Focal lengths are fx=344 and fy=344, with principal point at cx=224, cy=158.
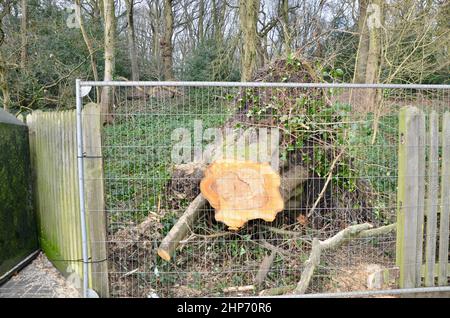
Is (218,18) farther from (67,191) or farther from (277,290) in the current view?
(277,290)

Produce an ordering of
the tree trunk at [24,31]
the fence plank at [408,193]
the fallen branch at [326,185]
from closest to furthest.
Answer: the fence plank at [408,193] < the fallen branch at [326,185] < the tree trunk at [24,31]

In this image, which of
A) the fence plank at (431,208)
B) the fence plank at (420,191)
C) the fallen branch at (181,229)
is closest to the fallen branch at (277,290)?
the fallen branch at (181,229)

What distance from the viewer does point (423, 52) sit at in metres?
7.53

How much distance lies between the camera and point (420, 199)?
135 inches

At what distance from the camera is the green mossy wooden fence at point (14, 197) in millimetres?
3833

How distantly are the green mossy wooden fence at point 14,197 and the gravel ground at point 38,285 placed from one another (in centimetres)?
16

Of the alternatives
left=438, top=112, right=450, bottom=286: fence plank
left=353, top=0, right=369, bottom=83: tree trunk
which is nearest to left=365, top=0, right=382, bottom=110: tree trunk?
left=353, top=0, right=369, bottom=83: tree trunk

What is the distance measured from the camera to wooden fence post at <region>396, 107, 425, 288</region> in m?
3.40

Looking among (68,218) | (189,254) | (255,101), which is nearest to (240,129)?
(255,101)

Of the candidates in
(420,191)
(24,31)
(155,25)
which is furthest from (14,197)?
(155,25)

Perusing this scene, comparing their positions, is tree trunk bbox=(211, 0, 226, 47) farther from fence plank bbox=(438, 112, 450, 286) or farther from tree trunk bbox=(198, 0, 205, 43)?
fence plank bbox=(438, 112, 450, 286)

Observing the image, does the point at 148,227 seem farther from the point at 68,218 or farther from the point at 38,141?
the point at 38,141

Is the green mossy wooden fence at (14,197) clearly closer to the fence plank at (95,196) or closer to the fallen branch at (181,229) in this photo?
the fence plank at (95,196)
